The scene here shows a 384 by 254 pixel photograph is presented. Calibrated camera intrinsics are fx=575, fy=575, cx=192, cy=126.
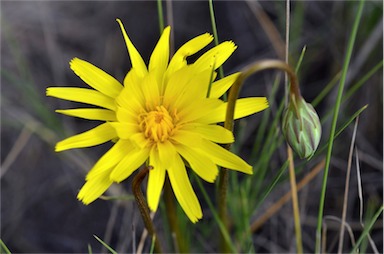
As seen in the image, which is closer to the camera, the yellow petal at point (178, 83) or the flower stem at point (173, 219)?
the yellow petal at point (178, 83)

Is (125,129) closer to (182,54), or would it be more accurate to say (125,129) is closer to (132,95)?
(132,95)

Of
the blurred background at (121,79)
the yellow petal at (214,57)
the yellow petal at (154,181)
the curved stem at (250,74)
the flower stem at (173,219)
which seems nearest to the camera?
the curved stem at (250,74)

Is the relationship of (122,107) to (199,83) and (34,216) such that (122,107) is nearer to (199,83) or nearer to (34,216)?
(199,83)

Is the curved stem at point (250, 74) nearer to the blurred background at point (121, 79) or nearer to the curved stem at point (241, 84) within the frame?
the curved stem at point (241, 84)

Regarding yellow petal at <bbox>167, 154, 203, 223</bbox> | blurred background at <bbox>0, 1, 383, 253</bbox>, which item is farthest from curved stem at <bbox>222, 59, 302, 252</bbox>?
blurred background at <bbox>0, 1, 383, 253</bbox>

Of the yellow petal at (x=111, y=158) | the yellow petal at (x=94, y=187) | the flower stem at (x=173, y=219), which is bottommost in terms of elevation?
the flower stem at (x=173, y=219)

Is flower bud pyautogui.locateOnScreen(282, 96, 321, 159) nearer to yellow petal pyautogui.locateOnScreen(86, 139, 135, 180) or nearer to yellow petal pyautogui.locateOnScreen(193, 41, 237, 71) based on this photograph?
yellow petal pyautogui.locateOnScreen(193, 41, 237, 71)

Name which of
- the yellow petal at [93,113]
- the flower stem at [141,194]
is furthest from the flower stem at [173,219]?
the yellow petal at [93,113]
